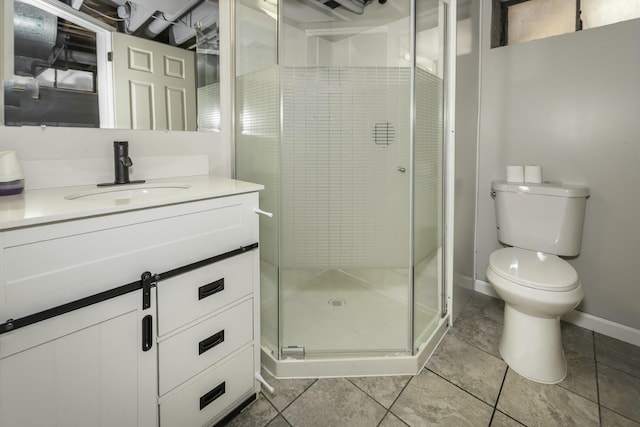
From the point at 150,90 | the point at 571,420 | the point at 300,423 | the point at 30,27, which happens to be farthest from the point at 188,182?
the point at 571,420

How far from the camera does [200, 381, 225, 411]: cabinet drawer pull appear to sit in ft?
3.85

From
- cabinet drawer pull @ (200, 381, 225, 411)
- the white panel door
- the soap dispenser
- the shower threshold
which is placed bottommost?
the shower threshold

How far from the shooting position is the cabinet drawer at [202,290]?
1.04 m

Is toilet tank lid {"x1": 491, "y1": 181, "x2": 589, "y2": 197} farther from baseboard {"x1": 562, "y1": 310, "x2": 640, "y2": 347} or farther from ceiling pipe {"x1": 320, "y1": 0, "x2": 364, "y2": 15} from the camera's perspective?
ceiling pipe {"x1": 320, "y1": 0, "x2": 364, "y2": 15}

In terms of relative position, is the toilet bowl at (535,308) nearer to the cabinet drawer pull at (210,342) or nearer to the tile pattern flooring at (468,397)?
the tile pattern flooring at (468,397)

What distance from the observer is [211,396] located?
120cm

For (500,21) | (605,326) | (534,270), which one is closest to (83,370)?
(534,270)

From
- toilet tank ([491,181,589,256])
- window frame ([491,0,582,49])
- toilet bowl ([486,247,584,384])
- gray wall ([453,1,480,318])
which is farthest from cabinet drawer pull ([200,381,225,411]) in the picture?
window frame ([491,0,582,49])

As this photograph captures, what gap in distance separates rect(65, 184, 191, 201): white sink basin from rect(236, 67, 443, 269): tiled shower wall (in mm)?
462

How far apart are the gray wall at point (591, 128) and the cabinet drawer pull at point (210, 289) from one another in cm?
187

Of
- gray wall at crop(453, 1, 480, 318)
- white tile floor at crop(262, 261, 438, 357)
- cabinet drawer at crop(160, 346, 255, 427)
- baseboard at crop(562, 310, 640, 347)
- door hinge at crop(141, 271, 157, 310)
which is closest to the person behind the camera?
door hinge at crop(141, 271, 157, 310)

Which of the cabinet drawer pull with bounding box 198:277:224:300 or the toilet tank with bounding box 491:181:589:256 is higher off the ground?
the toilet tank with bounding box 491:181:589:256

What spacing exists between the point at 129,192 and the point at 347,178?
3.50 ft

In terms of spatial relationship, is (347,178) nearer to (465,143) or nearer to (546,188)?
(465,143)
